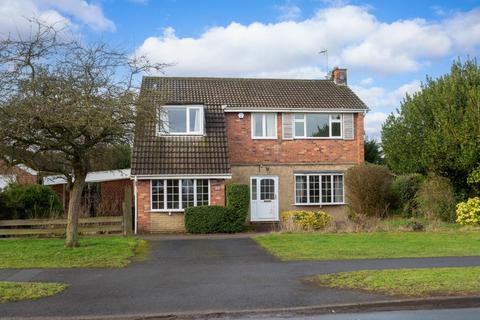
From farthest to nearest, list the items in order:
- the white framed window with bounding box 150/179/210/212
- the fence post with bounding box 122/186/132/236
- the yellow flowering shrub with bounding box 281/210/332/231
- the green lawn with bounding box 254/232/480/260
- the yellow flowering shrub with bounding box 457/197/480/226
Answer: the white framed window with bounding box 150/179/210/212, the yellow flowering shrub with bounding box 457/197/480/226, the yellow flowering shrub with bounding box 281/210/332/231, the fence post with bounding box 122/186/132/236, the green lawn with bounding box 254/232/480/260

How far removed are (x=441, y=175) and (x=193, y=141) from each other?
35.3 ft

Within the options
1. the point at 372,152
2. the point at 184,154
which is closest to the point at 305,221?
the point at 184,154

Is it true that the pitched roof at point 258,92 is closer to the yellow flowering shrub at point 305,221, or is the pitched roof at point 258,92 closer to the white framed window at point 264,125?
the white framed window at point 264,125

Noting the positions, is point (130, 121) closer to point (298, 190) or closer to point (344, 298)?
point (344, 298)

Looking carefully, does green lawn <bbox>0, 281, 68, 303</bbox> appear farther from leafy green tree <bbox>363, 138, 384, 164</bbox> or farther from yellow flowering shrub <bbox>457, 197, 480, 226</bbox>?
leafy green tree <bbox>363, 138, 384, 164</bbox>

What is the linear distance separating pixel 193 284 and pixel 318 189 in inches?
652

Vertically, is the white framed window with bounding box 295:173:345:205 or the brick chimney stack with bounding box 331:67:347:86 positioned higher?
the brick chimney stack with bounding box 331:67:347:86

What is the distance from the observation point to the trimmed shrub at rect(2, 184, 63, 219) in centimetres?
2092

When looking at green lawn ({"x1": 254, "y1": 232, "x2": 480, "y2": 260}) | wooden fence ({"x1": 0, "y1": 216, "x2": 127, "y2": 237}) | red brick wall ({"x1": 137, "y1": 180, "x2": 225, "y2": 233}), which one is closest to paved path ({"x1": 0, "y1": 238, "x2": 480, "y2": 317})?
green lawn ({"x1": 254, "y1": 232, "x2": 480, "y2": 260})

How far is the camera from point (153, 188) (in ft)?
77.4

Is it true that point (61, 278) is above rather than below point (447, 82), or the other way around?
below

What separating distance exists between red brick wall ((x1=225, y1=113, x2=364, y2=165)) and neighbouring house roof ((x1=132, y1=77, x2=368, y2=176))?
88cm

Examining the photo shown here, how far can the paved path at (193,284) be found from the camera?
29.0ft

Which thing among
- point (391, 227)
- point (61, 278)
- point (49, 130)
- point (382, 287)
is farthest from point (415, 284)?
point (391, 227)
